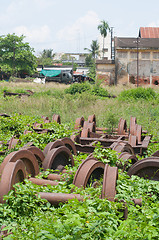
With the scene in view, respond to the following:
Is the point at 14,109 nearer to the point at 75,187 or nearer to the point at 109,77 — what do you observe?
the point at 75,187

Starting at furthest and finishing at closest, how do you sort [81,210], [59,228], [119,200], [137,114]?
[137,114]
[119,200]
[81,210]
[59,228]

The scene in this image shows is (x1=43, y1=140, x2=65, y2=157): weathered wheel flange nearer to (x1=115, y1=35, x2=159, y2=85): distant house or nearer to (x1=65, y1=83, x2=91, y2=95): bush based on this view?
(x1=65, y1=83, x2=91, y2=95): bush

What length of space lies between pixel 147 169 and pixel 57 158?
1.35m

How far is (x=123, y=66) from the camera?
3334 centimetres

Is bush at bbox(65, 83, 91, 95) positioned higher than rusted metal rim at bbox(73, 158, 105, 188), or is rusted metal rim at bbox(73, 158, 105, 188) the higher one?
bush at bbox(65, 83, 91, 95)

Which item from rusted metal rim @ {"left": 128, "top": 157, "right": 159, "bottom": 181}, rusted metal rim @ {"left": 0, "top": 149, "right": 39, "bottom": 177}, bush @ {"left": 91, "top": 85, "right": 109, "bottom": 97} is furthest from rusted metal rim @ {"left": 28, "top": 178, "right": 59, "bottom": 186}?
bush @ {"left": 91, "top": 85, "right": 109, "bottom": 97}

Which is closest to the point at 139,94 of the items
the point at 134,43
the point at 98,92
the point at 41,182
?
the point at 98,92

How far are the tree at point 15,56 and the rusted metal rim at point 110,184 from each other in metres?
42.9

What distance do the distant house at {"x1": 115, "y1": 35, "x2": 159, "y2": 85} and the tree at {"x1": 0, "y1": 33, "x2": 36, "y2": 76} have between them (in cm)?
1718

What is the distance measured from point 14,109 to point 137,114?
5.58 m

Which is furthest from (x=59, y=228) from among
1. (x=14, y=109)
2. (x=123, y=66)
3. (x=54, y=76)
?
(x=54, y=76)

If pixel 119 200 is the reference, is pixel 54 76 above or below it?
above

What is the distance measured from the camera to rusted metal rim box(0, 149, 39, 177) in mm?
3400

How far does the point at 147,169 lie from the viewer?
4051mm
